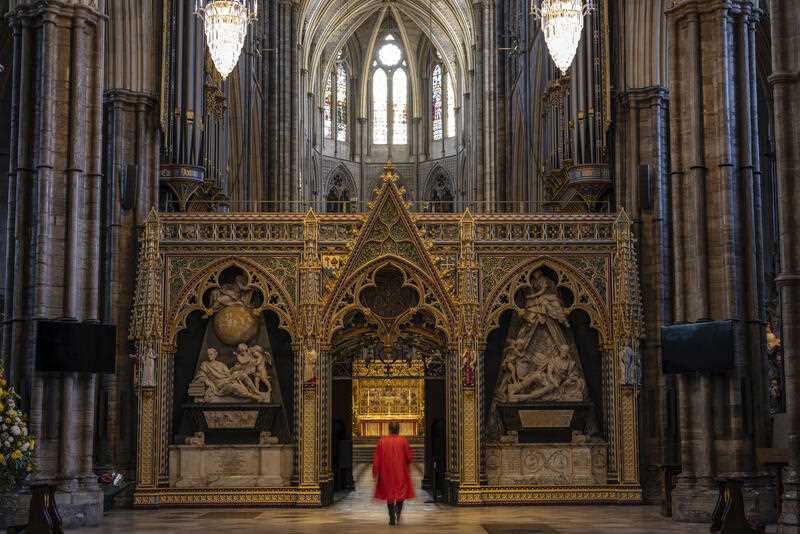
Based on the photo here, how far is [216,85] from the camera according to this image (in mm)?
28969

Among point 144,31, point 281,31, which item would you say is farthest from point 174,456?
point 281,31

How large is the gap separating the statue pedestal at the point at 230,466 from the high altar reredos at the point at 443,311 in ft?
0.47

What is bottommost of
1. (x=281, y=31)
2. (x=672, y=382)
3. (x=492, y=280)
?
(x=672, y=382)

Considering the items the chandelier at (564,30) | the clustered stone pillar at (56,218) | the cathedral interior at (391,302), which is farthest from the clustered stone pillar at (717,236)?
the clustered stone pillar at (56,218)

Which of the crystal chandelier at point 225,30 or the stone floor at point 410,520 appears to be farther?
the crystal chandelier at point 225,30

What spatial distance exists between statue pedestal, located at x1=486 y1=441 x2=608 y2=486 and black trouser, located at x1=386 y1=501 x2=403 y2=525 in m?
4.15

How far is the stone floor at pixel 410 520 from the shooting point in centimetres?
1864

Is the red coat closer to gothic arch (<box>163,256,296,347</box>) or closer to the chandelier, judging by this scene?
gothic arch (<box>163,256,296,347</box>)

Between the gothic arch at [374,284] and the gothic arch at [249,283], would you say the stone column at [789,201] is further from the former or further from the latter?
the gothic arch at [249,283]

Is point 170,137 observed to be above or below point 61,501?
above

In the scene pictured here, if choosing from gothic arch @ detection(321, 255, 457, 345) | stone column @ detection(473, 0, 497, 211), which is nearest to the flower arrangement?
gothic arch @ detection(321, 255, 457, 345)

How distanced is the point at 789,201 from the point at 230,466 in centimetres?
1302

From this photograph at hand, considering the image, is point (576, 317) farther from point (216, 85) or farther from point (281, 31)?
point (281, 31)

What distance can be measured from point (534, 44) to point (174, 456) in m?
18.4
